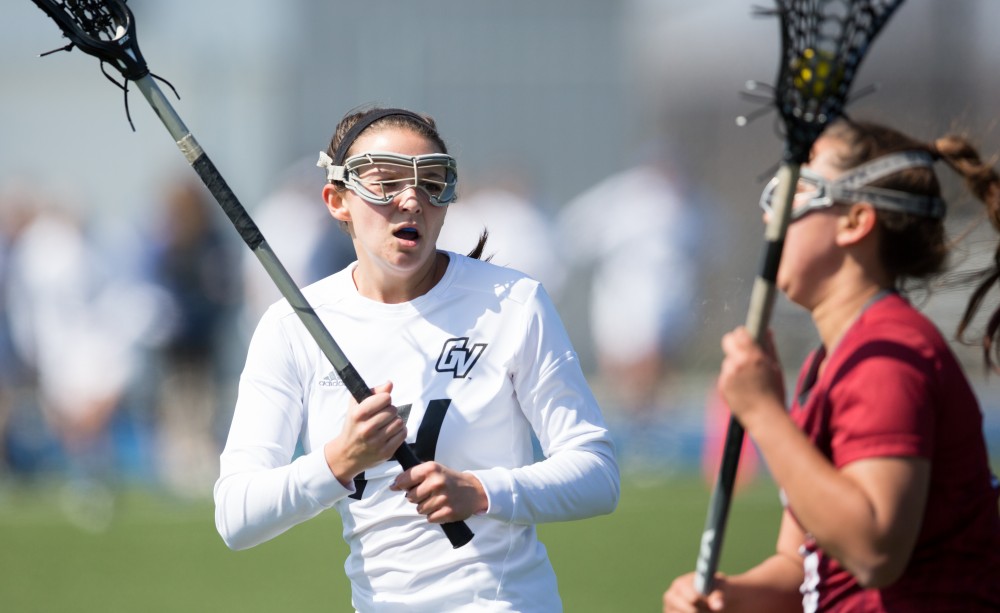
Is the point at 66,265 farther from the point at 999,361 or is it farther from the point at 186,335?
the point at 999,361

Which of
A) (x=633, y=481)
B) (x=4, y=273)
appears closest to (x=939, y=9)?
(x=633, y=481)

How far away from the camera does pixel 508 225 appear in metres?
14.9

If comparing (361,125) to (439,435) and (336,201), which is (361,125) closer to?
(336,201)

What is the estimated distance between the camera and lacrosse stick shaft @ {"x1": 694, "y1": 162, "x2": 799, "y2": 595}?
270cm

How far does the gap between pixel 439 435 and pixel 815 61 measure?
1.41 m

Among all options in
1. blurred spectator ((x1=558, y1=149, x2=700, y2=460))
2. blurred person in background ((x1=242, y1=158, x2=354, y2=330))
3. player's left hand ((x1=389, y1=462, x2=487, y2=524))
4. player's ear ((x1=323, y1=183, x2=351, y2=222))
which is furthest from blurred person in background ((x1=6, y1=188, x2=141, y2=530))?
player's left hand ((x1=389, y1=462, x2=487, y2=524))

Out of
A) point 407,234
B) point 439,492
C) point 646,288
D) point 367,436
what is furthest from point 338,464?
point 646,288

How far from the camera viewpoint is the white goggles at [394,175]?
12.0 ft

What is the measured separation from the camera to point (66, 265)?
13.9m

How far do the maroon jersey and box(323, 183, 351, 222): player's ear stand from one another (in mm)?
1640

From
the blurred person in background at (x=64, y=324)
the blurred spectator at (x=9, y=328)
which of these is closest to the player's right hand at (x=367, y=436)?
the blurred person in background at (x=64, y=324)

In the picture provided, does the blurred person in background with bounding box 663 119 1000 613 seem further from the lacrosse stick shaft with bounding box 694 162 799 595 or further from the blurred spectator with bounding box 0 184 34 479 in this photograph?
the blurred spectator with bounding box 0 184 34 479

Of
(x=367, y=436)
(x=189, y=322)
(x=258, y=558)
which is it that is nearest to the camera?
(x=367, y=436)

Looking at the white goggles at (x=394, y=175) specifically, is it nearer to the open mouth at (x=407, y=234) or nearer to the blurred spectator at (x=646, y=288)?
the open mouth at (x=407, y=234)
